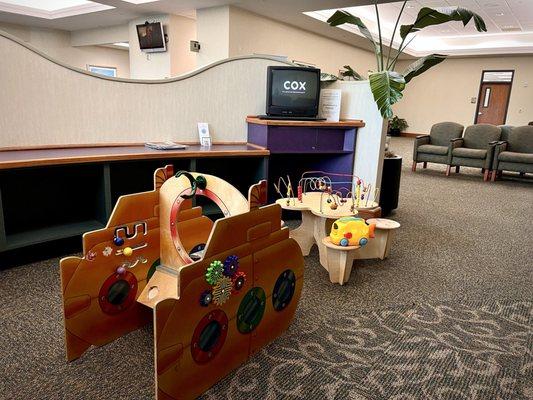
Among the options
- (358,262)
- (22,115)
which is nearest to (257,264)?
(358,262)

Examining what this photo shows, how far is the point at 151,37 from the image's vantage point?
7.69 meters

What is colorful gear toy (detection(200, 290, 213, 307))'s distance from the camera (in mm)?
1531

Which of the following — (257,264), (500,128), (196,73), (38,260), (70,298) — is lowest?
(38,260)

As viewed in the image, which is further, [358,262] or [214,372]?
[358,262]

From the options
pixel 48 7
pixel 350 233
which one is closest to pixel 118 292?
pixel 350 233

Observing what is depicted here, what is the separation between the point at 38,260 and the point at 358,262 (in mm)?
2321

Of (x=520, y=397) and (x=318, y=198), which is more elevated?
(x=318, y=198)

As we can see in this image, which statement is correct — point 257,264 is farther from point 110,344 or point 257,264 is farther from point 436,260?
point 436,260

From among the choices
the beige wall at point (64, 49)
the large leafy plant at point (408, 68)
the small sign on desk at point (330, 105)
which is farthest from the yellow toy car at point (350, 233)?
the beige wall at point (64, 49)

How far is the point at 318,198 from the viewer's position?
3191 millimetres

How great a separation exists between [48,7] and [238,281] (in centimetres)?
921

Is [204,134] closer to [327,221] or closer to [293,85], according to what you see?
[293,85]

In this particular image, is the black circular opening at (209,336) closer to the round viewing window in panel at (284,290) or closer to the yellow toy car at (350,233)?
the round viewing window in panel at (284,290)

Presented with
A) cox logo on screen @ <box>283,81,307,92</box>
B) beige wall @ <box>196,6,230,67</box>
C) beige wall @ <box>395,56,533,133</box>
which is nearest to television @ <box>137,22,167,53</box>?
beige wall @ <box>196,6,230,67</box>
